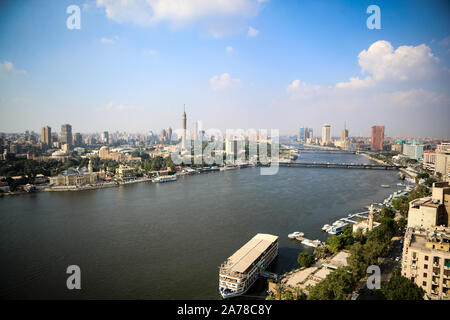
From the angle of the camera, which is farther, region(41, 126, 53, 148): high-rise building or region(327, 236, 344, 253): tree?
region(41, 126, 53, 148): high-rise building

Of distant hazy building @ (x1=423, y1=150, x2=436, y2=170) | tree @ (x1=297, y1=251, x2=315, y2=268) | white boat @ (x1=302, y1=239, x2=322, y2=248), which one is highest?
distant hazy building @ (x1=423, y1=150, x2=436, y2=170)

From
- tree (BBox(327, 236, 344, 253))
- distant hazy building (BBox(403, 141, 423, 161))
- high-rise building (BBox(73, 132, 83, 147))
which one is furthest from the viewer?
high-rise building (BBox(73, 132, 83, 147))

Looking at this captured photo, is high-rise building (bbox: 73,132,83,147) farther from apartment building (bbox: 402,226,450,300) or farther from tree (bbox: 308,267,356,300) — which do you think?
apartment building (bbox: 402,226,450,300)

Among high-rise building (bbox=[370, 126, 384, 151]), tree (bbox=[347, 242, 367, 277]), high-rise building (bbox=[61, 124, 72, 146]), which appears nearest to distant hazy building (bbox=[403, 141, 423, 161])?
high-rise building (bbox=[370, 126, 384, 151])

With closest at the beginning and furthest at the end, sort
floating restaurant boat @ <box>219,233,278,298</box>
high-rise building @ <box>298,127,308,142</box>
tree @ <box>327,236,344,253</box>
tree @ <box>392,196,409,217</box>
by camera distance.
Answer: floating restaurant boat @ <box>219,233,278,298</box> → tree @ <box>327,236,344,253</box> → tree @ <box>392,196,409,217</box> → high-rise building @ <box>298,127,308,142</box>
